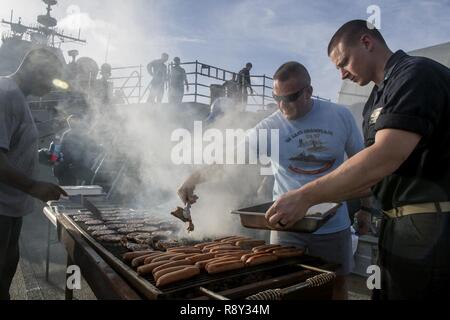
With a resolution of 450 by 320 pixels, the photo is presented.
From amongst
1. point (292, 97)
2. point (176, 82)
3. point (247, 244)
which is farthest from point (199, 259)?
point (176, 82)

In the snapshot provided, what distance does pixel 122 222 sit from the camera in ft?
13.7

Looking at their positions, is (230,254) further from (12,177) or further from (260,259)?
(12,177)

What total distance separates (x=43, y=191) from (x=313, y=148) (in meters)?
2.82

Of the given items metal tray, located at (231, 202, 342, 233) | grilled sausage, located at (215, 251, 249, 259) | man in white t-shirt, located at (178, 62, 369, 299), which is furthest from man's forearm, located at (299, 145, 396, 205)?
Result: man in white t-shirt, located at (178, 62, 369, 299)

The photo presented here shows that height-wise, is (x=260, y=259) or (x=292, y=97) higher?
(x=292, y=97)

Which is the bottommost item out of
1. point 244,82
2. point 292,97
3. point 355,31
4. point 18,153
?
point 18,153

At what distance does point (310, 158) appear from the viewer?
3.27m

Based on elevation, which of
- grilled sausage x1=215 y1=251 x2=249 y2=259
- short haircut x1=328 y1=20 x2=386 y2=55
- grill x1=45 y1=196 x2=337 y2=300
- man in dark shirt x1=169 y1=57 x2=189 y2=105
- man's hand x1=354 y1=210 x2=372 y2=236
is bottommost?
grill x1=45 y1=196 x2=337 y2=300

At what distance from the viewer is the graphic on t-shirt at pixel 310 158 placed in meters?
3.23

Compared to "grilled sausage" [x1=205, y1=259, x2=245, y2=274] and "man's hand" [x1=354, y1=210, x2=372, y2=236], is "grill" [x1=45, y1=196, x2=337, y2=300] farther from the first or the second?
"man's hand" [x1=354, y1=210, x2=372, y2=236]

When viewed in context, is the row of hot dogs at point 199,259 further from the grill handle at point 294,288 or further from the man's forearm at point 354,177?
the man's forearm at point 354,177

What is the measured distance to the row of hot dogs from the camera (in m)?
2.12

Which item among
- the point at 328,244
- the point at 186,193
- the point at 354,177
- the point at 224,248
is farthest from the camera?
the point at 186,193

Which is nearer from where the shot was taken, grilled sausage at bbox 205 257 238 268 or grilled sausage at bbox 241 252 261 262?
grilled sausage at bbox 205 257 238 268
